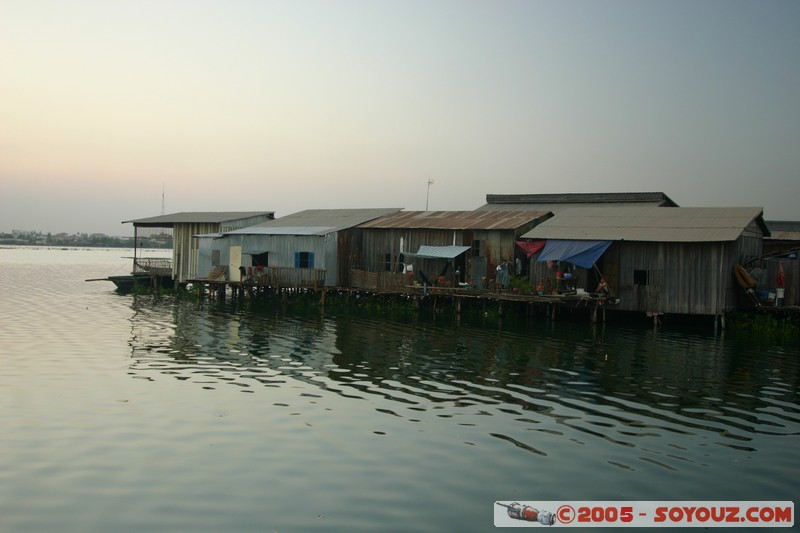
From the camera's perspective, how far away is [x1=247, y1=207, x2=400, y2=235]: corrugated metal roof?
47.0 m

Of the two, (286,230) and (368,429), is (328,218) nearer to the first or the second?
(286,230)

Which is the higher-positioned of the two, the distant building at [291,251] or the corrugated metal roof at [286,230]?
the corrugated metal roof at [286,230]

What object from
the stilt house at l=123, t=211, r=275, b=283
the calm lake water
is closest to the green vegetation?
the calm lake water

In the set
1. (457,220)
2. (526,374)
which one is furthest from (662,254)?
(526,374)

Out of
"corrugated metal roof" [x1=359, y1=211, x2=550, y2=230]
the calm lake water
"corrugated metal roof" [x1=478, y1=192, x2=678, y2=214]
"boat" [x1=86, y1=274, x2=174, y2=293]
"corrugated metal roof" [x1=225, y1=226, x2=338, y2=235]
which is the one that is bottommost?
the calm lake water

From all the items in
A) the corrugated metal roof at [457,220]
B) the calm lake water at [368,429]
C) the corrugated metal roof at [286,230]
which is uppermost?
the corrugated metal roof at [457,220]

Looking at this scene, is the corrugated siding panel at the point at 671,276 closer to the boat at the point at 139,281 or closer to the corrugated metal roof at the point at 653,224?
the corrugated metal roof at the point at 653,224

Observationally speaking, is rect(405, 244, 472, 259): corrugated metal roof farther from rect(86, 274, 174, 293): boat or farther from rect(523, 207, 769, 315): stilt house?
rect(86, 274, 174, 293): boat

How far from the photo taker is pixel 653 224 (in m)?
37.2

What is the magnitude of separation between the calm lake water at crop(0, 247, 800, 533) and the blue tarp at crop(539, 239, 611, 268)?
742 centimetres

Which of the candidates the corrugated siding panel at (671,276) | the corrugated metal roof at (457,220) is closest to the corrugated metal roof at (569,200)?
the corrugated metal roof at (457,220)

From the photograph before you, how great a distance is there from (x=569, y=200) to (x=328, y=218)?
1713cm

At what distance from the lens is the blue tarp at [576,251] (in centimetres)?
3581

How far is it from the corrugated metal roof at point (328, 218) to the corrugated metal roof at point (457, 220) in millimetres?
1544
